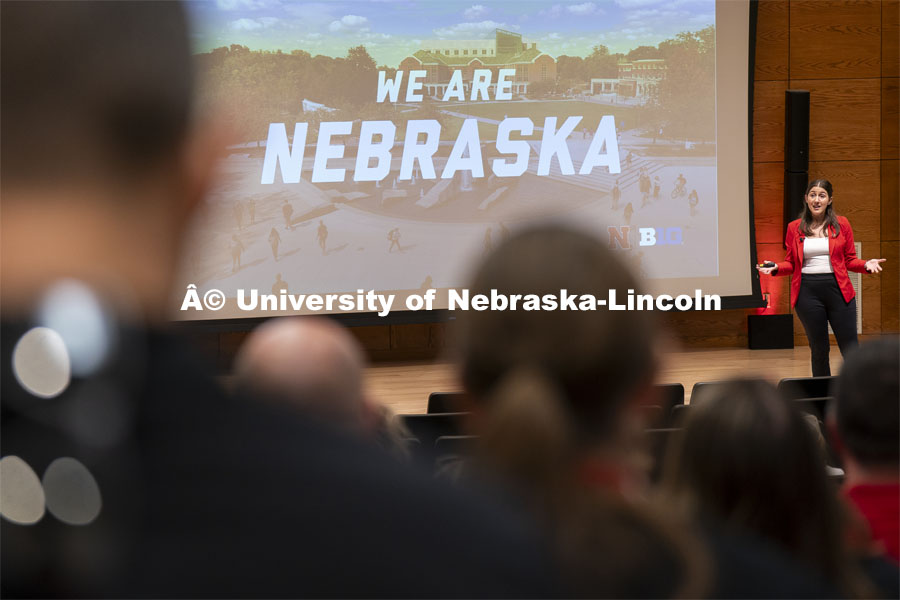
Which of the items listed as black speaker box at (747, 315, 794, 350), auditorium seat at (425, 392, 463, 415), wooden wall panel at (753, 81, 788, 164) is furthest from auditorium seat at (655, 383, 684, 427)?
wooden wall panel at (753, 81, 788, 164)

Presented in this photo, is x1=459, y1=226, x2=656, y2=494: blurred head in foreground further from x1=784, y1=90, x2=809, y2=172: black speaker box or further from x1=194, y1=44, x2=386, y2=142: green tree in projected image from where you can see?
x1=784, y1=90, x2=809, y2=172: black speaker box

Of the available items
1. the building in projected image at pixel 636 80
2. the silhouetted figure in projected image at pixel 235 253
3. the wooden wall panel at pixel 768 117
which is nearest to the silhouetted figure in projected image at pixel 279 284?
the silhouetted figure in projected image at pixel 235 253

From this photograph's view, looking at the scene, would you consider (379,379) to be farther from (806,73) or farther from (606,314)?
(606,314)

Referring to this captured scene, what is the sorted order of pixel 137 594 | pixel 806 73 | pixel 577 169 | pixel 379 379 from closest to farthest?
1. pixel 137 594
2. pixel 379 379
3. pixel 577 169
4. pixel 806 73

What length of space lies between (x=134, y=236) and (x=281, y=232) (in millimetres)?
7826

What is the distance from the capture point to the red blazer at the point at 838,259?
666cm

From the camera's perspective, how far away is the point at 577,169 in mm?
8398

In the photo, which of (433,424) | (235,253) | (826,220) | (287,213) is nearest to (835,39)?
(826,220)

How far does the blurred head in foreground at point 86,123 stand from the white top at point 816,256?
694 centimetres

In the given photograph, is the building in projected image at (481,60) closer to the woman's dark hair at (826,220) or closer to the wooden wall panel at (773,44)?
the wooden wall panel at (773,44)

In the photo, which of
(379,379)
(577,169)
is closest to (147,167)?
(379,379)

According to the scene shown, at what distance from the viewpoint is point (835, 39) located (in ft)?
29.3

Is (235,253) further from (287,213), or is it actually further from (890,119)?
(890,119)
